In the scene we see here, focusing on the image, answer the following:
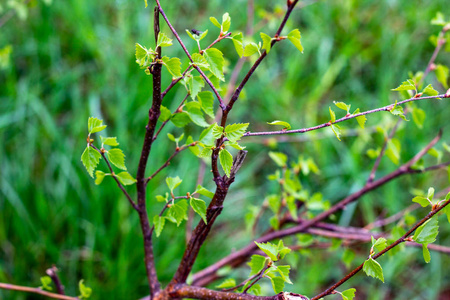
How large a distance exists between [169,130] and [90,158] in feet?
4.05

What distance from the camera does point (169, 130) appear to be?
5.93 feet

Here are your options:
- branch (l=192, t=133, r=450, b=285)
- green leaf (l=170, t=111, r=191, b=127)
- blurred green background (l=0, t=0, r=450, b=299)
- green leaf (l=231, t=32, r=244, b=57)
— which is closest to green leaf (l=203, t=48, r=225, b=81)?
green leaf (l=231, t=32, r=244, b=57)

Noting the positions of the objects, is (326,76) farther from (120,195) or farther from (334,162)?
(120,195)

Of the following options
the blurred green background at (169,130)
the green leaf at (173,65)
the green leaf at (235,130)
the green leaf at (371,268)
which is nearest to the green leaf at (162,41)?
the green leaf at (173,65)

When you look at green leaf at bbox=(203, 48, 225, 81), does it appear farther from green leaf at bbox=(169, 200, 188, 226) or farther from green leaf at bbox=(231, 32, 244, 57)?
green leaf at bbox=(169, 200, 188, 226)

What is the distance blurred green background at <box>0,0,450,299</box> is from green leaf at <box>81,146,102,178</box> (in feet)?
2.71

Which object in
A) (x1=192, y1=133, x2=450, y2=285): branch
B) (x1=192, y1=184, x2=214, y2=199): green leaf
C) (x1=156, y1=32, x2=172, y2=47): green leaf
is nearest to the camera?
(x1=156, y1=32, x2=172, y2=47): green leaf

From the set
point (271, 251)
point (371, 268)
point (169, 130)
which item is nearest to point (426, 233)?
point (371, 268)

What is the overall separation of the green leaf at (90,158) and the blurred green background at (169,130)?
2.71 feet

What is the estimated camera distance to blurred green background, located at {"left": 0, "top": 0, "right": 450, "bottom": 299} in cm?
148

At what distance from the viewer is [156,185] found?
5.45 feet

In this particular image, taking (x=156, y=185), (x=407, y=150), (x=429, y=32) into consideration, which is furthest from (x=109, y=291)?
(x=429, y=32)

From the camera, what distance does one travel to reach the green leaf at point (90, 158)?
1.88ft

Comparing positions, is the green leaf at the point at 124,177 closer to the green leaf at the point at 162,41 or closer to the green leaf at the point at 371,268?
the green leaf at the point at 162,41
